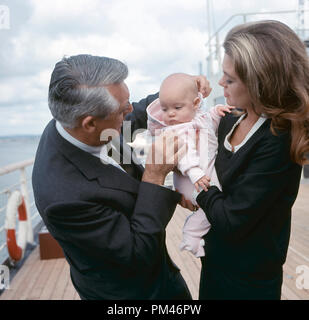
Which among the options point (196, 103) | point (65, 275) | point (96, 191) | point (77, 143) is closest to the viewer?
point (96, 191)

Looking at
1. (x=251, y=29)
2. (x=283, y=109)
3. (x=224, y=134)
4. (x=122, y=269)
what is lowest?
(x=122, y=269)

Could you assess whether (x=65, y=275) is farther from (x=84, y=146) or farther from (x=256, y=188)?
(x=256, y=188)

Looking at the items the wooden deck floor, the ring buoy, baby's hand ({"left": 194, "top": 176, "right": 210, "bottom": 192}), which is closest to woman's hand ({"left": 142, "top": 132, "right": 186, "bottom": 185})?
baby's hand ({"left": 194, "top": 176, "right": 210, "bottom": 192})

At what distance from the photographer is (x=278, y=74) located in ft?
3.46

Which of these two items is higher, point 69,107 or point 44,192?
point 69,107

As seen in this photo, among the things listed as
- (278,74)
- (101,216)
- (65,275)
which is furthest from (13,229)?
(278,74)

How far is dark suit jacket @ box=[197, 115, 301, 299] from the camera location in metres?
1.08

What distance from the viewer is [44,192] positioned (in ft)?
3.76

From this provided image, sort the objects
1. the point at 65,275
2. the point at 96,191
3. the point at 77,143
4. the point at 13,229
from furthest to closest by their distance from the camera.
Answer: the point at 13,229
the point at 65,275
the point at 77,143
the point at 96,191

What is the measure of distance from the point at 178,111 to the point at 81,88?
0.51 m

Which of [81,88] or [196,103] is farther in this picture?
[196,103]
